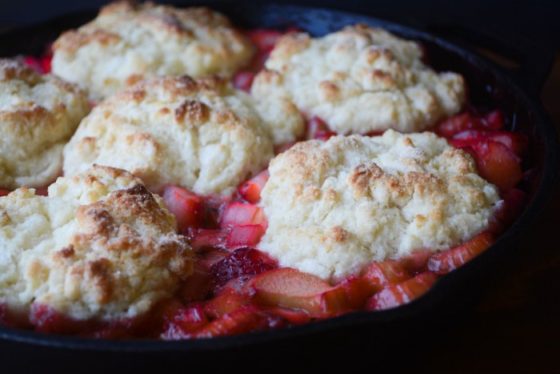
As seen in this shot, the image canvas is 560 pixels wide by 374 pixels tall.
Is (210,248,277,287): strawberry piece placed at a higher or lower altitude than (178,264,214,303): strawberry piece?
higher

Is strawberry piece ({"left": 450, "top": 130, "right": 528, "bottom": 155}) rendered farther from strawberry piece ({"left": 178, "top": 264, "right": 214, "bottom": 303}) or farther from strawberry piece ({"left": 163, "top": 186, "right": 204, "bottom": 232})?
strawberry piece ({"left": 178, "top": 264, "right": 214, "bottom": 303})

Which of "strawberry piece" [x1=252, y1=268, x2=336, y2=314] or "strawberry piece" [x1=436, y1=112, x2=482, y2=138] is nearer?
"strawberry piece" [x1=252, y1=268, x2=336, y2=314]

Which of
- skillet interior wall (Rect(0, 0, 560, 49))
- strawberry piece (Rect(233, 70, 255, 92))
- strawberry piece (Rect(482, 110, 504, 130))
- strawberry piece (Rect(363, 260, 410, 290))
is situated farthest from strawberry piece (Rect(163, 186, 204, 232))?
skillet interior wall (Rect(0, 0, 560, 49))

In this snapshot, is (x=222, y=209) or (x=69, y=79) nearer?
(x=222, y=209)

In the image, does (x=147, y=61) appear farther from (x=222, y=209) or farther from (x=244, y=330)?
(x=244, y=330)

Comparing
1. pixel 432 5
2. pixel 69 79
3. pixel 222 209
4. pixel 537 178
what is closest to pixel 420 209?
pixel 537 178

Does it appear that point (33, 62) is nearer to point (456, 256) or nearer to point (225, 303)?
point (225, 303)
